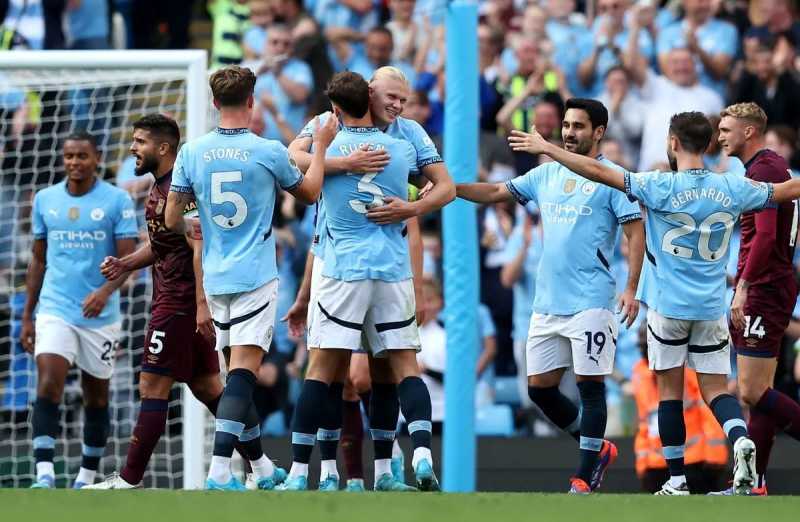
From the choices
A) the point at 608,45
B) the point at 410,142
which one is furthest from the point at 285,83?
the point at 410,142

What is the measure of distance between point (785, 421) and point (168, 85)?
6090mm

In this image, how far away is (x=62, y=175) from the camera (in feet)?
41.7

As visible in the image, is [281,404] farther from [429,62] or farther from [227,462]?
[227,462]

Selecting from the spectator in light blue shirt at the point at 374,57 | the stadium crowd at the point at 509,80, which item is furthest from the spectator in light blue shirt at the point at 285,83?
the spectator in light blue shirt at the point at 374,57

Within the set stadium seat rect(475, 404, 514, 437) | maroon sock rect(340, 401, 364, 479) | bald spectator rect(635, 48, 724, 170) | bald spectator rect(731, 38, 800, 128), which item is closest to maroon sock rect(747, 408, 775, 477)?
maroon sock rect(340, 401, 364, 479)

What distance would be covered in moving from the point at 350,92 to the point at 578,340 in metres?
1.81

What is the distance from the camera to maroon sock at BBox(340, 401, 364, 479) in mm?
8758

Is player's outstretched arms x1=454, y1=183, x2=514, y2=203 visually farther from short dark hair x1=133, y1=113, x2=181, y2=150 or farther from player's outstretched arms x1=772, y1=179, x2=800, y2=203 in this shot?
short dark hair x1=133, y1=113, x2=181, y2=150

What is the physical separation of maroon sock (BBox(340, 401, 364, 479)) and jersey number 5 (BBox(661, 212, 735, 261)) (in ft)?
6.81

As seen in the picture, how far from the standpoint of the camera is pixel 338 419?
27.0 feet

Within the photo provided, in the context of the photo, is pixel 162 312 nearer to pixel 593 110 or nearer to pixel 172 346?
pixel 172 346

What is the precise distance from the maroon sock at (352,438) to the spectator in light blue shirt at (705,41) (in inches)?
253

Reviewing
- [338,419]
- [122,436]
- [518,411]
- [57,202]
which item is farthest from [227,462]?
[518,411]

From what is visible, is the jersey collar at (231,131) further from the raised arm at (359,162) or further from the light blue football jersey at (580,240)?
the light blue football jersey at (580,240)
